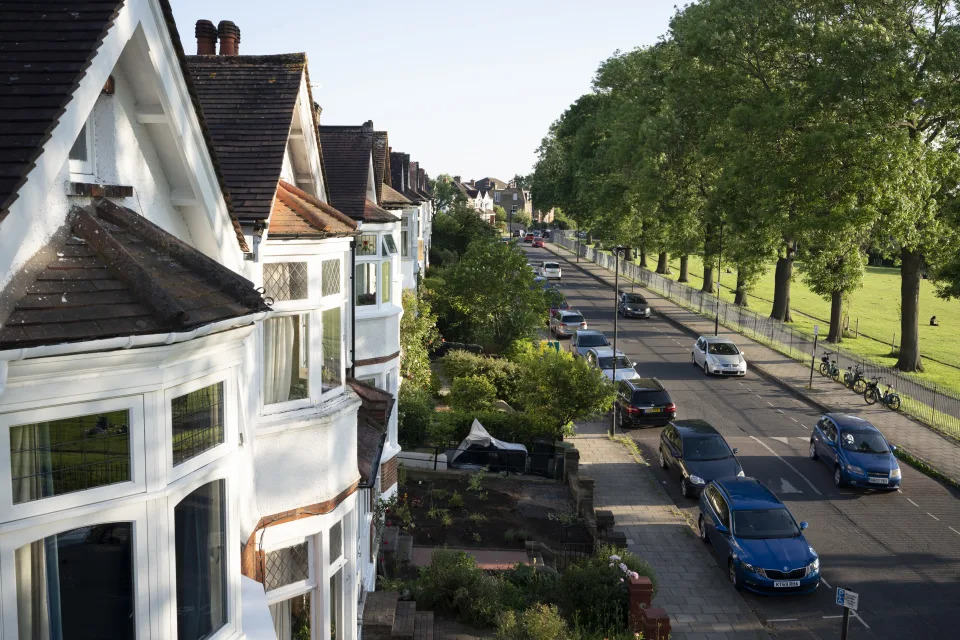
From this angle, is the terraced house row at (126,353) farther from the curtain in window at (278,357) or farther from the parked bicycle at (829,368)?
the parked bicycle at (829,368)

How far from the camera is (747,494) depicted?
1752 cm

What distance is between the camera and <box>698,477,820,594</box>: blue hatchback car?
15773 millimetres

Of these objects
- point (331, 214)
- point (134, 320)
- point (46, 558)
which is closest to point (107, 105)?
point (134, 320)

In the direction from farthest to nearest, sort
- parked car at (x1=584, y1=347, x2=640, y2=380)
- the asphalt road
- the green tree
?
parked car at (x1=584, y1=347, x2=640, y2=380) < the green tree < the asphalt road

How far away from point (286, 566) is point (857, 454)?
58.3 ft

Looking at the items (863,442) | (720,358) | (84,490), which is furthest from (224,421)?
(720,358)

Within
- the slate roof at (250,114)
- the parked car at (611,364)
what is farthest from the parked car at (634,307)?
the slate roof at (250,114)

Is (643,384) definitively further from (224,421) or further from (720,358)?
(224,421)

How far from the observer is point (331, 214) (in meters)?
9.38

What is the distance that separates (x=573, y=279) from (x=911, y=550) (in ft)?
174

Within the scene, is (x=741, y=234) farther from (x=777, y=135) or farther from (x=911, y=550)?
(x=911, y=550)

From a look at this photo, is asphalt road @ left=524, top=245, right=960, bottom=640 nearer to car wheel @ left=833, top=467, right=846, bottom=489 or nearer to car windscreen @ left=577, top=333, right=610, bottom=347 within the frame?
car wheel @ left=833, top=467, right=846, bottom=489

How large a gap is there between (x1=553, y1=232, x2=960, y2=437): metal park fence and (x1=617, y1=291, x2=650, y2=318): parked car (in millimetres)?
3651

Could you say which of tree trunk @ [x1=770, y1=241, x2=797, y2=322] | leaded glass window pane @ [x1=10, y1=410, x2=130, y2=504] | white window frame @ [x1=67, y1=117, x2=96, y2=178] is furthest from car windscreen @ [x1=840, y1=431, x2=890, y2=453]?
tree trunk @ [x1=770, y1=241, x2=797, y2=322]
